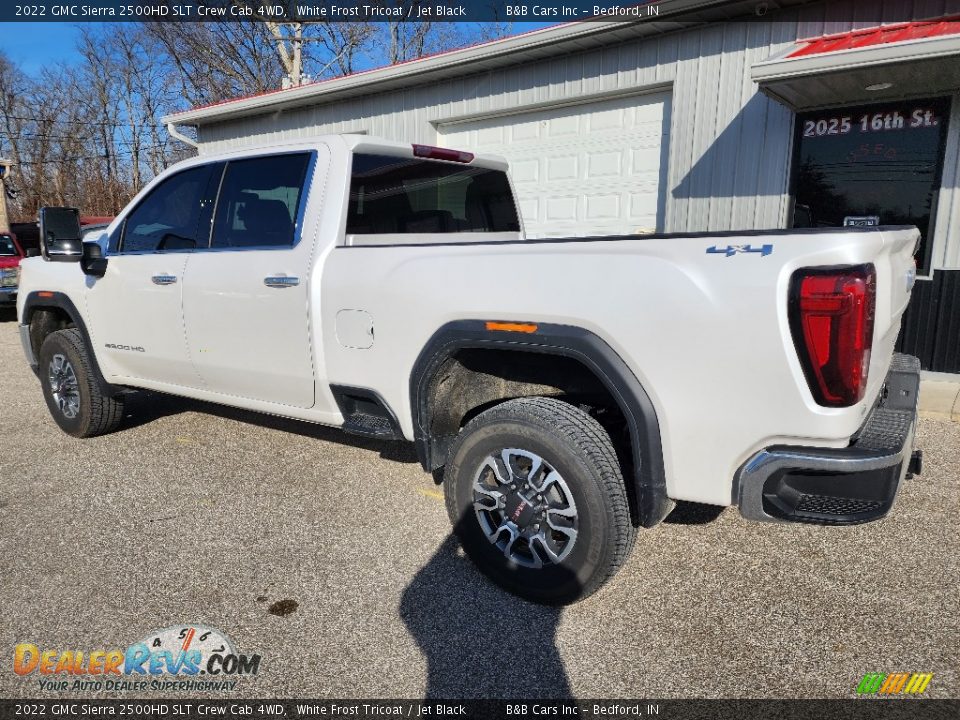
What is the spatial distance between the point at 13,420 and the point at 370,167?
4.19m

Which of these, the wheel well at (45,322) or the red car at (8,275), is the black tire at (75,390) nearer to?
the wheel well at (45,322)

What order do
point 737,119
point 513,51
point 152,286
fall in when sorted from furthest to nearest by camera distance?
point 513,51 → point 737,119 → point 152,286

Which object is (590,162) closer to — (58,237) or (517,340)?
(58,237)

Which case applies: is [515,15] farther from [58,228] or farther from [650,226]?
[58,228]

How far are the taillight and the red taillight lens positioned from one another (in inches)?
98.2

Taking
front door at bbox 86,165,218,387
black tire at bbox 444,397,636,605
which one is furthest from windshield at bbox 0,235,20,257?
black tire at bbox 444,397,636,605

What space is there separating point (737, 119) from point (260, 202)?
17.1ft

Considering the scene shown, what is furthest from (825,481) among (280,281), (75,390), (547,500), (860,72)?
(75,390)

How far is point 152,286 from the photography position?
4.20 meters

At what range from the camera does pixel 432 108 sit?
9633 mm

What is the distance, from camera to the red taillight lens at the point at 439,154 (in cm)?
399

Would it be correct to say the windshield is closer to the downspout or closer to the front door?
the downspout

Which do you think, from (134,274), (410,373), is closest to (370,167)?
(410,373)

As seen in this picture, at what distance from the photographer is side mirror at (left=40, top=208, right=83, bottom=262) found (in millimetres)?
4309
